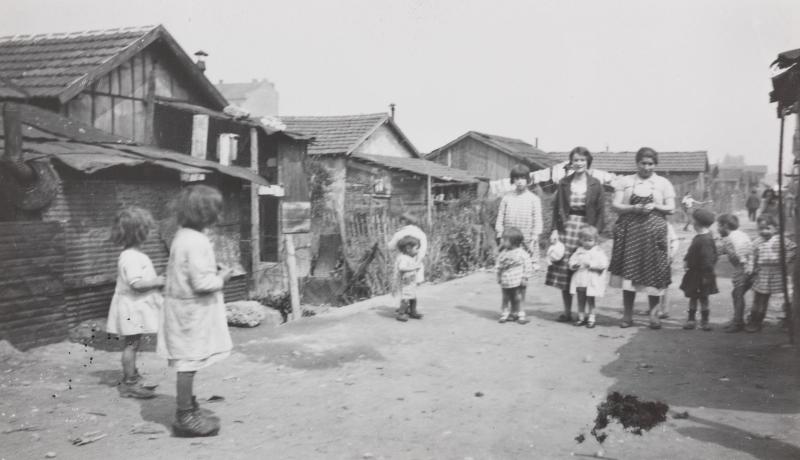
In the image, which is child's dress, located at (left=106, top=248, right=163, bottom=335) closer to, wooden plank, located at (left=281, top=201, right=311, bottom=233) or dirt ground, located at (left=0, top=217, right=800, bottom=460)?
dirt ground, located at (left=0, top=217, right=800, bottom=460)

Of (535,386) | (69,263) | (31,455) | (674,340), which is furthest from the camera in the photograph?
(69,263)

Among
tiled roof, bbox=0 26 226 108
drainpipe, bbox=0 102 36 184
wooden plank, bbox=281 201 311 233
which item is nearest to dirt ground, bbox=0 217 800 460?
drainpipe, bbox=0 102 36 184

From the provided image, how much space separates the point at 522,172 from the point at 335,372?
3529 millimetres

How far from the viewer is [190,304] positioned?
4188 millimetres

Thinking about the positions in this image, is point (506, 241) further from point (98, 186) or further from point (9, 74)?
point (9, 74)

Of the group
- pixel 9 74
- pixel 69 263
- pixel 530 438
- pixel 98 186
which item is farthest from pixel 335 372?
pixel 9 74

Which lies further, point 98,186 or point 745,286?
point 98,186

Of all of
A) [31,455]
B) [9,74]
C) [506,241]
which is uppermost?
[9,74]

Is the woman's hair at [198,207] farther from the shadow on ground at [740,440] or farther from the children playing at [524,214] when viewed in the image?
the children playing at [524,214]

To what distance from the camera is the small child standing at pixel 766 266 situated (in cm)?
675

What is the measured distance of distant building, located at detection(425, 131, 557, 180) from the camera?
107 feet

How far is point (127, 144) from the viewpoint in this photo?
9.66 metres

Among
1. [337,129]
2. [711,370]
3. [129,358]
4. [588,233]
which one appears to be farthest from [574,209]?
[337,129]

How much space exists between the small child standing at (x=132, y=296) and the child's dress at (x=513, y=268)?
12.9 ft
